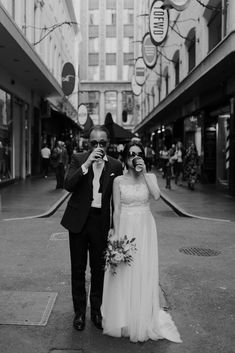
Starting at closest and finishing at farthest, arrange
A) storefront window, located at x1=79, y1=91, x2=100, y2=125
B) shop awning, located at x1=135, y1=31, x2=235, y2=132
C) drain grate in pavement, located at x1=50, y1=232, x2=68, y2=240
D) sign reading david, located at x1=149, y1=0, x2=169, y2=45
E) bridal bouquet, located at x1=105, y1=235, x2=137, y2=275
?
bridal bouquet, located at x1=105, y1=235, x2=137, y2=275 < drain grate in pavement, located at x1=50, y1=232, x2=68, y2=240 < shop awning, located at x1=135, y1=31, x2=235, y2=132 < sign reading david, located at x1=149, y1=0, x2=169, y2=45 < storefront window, located at x1=79, y1=91, x2=100, y2=125

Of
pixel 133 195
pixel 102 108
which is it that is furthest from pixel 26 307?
pixel 102 108

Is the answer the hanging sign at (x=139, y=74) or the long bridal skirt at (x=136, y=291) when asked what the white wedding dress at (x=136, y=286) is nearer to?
the long bridal skirt at (x=136, y=291)

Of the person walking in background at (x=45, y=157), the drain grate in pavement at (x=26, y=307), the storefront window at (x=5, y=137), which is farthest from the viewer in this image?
the person walking in background at (x=45, y=157)

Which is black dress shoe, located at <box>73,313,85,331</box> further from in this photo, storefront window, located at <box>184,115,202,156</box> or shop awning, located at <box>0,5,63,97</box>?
storefront window, located at <box>184,115,202,156</box>

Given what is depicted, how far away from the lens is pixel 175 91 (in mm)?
20594

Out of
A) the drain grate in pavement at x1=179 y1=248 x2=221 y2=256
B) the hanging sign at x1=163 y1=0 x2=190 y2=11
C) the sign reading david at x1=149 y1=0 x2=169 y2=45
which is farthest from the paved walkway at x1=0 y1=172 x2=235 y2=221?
the sign reading david at x1=149 y1=0 x2=169 y2=45

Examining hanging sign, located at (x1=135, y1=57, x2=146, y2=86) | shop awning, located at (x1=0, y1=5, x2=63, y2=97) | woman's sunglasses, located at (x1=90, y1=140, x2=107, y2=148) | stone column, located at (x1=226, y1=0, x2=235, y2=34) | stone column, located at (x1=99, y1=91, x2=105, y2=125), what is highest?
stone column, located at (x1=99, y1=91, x2=105, y2=125)

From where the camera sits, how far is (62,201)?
45.3ft

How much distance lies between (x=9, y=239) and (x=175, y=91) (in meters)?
14.0

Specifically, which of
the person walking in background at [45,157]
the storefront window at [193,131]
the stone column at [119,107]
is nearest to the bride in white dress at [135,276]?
the storefront window at [193,131]

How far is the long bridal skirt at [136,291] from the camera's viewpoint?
150 inches

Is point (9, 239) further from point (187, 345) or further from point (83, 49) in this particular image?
point (83, 49)

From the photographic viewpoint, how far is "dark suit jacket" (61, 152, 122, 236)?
13.1ft

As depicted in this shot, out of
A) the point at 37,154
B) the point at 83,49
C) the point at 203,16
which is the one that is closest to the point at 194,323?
the point at 203,16
